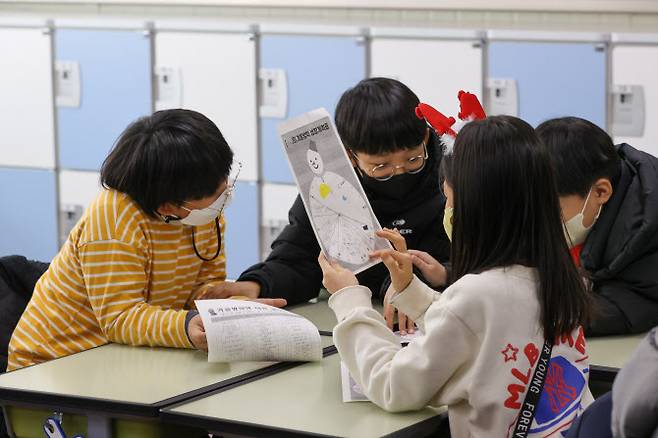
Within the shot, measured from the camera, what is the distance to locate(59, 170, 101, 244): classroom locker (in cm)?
533

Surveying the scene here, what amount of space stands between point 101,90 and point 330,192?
302 cm

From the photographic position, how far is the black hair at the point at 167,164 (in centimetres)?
250

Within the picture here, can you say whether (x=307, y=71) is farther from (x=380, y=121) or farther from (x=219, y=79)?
(x=380, y=121)

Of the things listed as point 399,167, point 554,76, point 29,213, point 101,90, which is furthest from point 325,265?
point 29,213

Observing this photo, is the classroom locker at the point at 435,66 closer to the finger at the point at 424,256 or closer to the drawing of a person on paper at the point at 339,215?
the finger at the point at 424,256

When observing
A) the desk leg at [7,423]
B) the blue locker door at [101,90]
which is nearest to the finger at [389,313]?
the desk leg at [7,423]

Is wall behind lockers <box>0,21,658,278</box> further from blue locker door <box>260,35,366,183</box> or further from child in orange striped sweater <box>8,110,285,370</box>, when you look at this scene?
child in orange striped sweater <box>8,110,285,370</box>

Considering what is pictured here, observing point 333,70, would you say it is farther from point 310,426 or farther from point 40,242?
point 310,426

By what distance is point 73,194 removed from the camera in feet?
17.7

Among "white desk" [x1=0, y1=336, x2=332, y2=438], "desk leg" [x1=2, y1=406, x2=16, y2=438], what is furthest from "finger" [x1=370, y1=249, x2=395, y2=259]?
"desk leg" [x1=2, y1=406, x2=16, y2=438]

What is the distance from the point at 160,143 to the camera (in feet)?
8.27

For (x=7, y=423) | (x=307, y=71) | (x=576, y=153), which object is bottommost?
(x=7, y=423)

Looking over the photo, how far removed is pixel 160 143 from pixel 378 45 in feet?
7.44

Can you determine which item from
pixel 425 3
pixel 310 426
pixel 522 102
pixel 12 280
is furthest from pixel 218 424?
pixel 425 3
